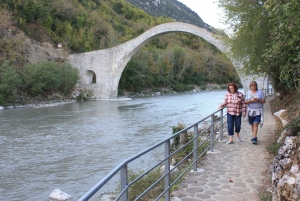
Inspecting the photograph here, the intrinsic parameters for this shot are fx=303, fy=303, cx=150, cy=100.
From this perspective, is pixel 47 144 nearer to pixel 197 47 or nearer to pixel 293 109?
pixel 293 109

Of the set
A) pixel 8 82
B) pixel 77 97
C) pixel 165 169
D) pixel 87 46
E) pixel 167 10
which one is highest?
pixel 167 10

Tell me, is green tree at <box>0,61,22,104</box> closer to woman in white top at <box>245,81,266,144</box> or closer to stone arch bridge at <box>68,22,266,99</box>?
stone arch bridge at <box>68,22,266,99</box>

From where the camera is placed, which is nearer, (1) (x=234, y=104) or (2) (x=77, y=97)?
(1) (x=234, y=104)

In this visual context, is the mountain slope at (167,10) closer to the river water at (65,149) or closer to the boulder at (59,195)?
the river water at (65,149)

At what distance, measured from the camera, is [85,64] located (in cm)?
2388

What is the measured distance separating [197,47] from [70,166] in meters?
50.0

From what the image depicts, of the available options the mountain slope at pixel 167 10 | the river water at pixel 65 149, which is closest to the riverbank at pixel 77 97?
the river water at pixel 65 149

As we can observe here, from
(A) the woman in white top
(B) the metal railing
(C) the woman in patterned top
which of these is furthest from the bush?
(A) the woman in white top

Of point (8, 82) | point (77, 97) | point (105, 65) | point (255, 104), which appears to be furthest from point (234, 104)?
point (105, 65)

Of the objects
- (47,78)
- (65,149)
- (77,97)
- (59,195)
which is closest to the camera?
(59,195)

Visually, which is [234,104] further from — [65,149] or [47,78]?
[47,78]

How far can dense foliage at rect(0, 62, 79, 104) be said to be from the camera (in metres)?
16.1

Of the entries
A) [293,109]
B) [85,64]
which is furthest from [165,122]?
[85,64]

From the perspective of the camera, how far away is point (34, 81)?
18.1 m
